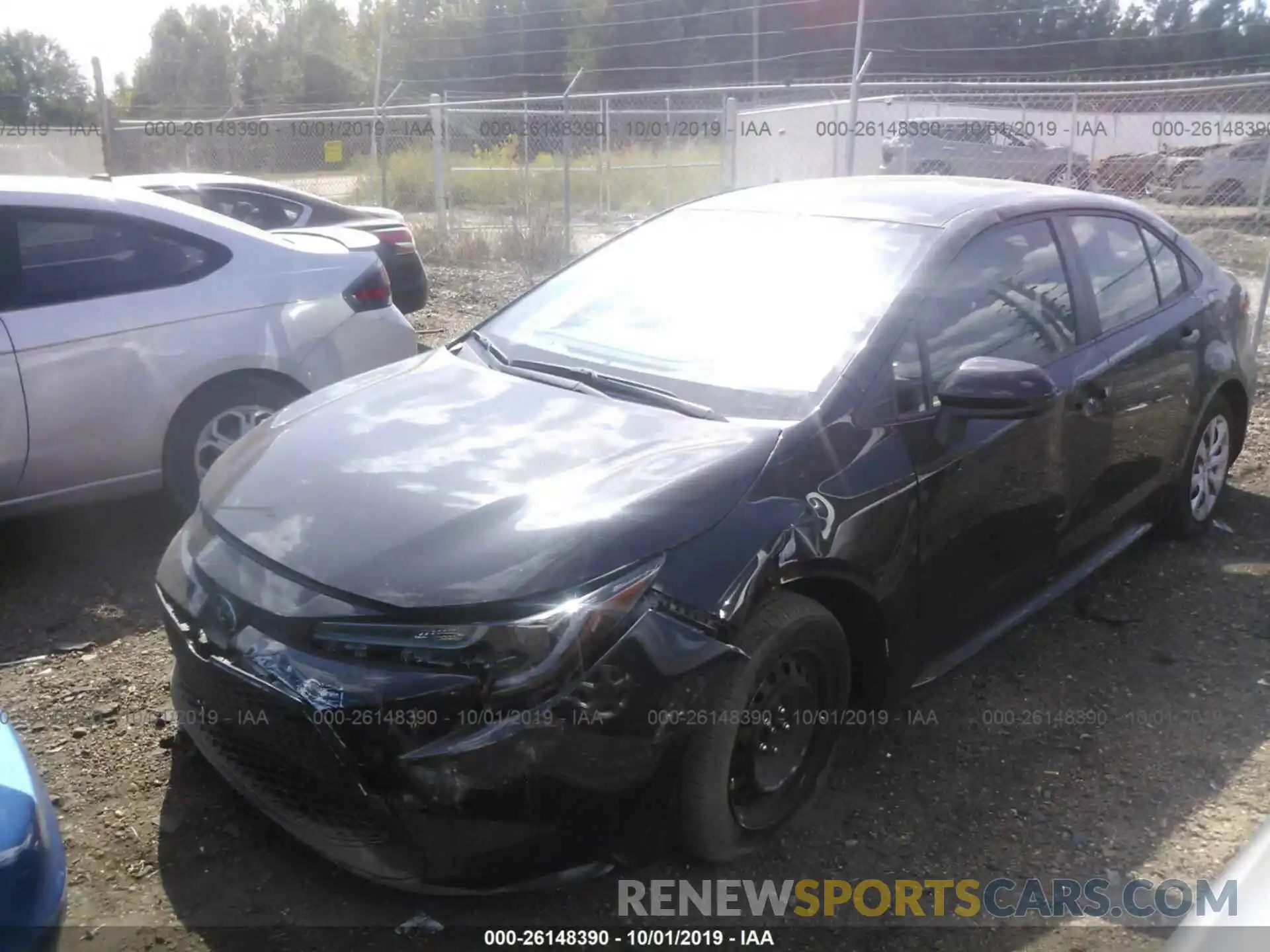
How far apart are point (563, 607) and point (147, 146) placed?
2140 centimetres

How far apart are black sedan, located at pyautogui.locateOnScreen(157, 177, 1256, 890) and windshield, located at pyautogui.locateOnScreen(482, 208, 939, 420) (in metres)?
0.01

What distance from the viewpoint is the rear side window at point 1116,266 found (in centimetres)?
403

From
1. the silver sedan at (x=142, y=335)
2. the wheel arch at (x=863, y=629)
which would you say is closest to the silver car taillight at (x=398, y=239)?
the silver sedan at (x=142, y=335)

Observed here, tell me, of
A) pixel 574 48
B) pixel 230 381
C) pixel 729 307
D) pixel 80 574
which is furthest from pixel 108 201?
pixel 574 48

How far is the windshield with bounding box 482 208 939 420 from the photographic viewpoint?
321 centimetres

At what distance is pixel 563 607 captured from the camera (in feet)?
8.11

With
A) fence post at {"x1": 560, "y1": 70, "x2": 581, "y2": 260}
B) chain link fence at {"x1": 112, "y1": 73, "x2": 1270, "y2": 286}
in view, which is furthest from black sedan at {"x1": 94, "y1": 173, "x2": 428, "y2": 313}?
fence post at {"x1": 560, "y1": 70, "x2": 581, "y2": 260}

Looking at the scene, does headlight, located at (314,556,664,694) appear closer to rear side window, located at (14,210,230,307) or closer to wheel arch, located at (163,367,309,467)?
wheel arch, located at (163,367,309,467)

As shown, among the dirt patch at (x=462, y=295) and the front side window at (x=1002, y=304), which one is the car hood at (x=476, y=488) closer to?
the front side window at (x=1002, y=304)

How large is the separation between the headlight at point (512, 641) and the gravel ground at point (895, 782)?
65 centimetres

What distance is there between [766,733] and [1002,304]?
1.64m

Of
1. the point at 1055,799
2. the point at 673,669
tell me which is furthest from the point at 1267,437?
the point at 673,669

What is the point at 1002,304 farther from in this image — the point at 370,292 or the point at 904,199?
the point at 370,292

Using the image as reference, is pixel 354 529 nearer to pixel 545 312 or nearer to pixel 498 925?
pixel 498 925
